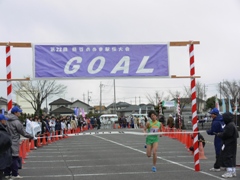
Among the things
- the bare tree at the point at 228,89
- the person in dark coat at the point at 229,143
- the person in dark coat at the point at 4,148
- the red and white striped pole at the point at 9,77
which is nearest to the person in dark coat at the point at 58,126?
the red and white striped pole at the point at 9,77

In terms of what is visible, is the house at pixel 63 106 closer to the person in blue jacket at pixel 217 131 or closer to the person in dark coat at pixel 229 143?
the person in blue jacket at pixel 217 131

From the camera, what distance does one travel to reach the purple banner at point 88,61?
12.5 meters

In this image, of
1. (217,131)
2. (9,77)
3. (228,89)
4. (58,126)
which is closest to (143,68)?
(217,131)

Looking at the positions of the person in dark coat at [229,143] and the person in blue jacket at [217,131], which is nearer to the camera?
the person in dark coat at [229,143]

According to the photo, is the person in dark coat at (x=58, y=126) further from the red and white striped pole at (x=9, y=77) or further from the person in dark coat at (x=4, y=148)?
the person in dark coat at (x=4, y=148)

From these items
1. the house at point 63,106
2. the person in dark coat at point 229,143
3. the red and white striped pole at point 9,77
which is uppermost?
the house at point 63,106

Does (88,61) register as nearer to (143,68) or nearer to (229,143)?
(143,68)

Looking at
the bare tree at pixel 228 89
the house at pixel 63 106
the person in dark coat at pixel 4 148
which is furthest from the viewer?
the house at pixel 63 106

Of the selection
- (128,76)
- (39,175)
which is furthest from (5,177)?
(128,76)

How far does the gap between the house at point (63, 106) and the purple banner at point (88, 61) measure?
3187 inches

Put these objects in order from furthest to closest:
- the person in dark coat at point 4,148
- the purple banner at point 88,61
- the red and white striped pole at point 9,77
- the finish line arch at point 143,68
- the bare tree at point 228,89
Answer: the bare tree at point 228,89 < the purple banner at point 88,61 < the finish line arch at point 143,68 < the red and white striped pole at point 9,77 < the person in dark coat at point 4,148

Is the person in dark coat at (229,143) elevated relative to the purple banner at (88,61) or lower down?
lower down

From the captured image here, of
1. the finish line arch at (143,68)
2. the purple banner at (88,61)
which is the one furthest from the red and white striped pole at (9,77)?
the purple banner at (88,61)

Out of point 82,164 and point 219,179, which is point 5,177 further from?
point 219,179
